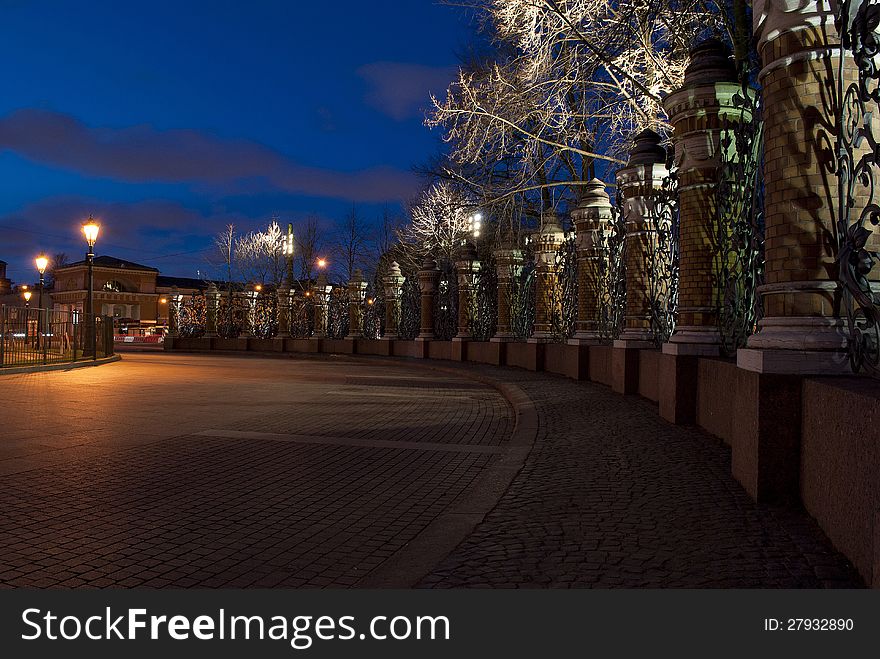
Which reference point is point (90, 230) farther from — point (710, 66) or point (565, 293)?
point (710, 66)

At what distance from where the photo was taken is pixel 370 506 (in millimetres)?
5418

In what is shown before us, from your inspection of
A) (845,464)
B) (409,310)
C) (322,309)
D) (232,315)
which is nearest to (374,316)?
(409,310)

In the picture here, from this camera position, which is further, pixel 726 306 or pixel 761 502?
pixel 726 306

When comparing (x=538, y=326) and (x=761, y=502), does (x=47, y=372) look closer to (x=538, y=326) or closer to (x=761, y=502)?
(x=538, y=326)

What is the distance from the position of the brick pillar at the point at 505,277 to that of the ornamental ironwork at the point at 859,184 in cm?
1646

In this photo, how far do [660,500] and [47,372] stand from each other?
19635 millimetres

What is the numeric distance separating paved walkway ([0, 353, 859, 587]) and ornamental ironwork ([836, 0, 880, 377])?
122 centimetres

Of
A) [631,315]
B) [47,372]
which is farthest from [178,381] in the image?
[631,315]

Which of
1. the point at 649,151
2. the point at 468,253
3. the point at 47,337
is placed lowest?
the point at 47,337

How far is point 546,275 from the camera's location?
18.7 meters

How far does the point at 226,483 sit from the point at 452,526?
→ 7.52 feet

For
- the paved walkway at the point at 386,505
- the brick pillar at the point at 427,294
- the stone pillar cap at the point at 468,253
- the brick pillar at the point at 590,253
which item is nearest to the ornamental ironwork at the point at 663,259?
the paved walkway at the point at 386,505

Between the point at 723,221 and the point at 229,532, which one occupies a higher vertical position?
the point at 723,221

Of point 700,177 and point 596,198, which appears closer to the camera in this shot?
point 700,177
